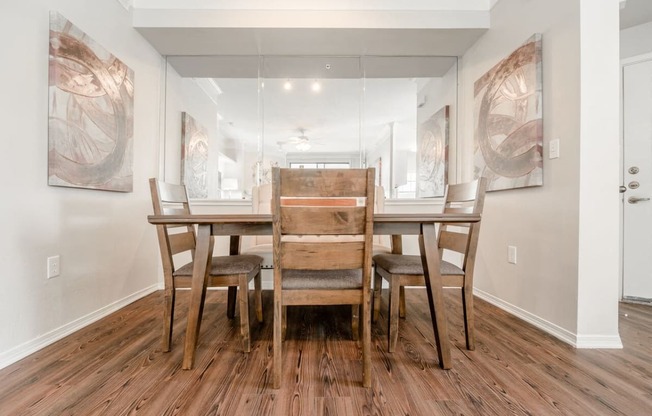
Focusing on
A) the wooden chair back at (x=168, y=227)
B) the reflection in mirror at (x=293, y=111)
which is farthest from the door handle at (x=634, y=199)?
the wooden chair back at (x=168, y=227)

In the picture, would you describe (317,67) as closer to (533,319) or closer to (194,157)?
(194,157)

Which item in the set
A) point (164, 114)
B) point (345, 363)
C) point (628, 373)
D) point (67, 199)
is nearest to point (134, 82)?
point (164, 114)

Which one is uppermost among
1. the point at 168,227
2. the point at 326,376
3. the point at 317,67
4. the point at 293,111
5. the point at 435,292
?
the point at 317,67

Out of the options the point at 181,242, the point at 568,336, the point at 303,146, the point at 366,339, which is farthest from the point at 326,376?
the point at 303,146

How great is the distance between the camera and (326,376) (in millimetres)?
1250

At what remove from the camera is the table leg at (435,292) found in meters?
1.32

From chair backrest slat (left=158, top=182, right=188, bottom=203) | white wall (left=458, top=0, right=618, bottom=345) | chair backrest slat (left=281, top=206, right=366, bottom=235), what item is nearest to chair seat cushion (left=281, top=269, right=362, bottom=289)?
chair backrest slat (left=281, top=206, right=366, bottom=235)

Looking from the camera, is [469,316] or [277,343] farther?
[469,316]

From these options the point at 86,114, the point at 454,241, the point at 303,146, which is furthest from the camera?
the point at 303,146

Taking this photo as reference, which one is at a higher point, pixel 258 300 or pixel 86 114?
pixel 86 114

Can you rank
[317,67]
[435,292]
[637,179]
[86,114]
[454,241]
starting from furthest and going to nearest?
[317,67] < [637,179] < [86,114] < [454,241] < [435,292]

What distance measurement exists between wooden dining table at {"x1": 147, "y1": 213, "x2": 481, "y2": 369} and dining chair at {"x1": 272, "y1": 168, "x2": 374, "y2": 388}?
0.77 feet

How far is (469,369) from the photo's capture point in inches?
51.8

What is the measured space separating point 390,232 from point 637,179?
2620mm
